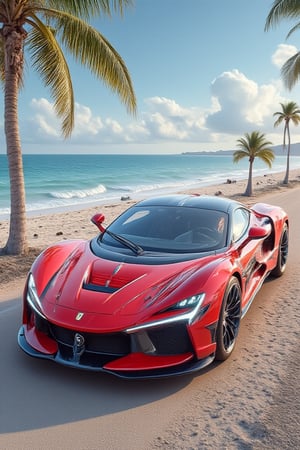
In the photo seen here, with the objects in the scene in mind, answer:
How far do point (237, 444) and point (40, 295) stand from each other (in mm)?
1980

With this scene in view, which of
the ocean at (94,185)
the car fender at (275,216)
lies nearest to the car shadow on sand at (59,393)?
the car fender at (275,216)

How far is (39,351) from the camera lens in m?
3.22

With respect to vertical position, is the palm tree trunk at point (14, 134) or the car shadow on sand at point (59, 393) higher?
the palm tree trunk at point (14, 134)

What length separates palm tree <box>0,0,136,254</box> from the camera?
23.7 ft

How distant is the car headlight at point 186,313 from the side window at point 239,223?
1.35 m

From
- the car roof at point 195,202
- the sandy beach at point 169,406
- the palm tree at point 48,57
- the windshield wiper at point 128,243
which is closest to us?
the sandy beach at point 169,406

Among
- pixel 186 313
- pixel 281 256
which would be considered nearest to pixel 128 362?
pixel 186 313

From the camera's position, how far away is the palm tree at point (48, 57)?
7219 mm

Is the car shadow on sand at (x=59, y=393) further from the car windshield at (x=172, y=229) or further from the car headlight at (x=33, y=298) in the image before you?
the car windshield at (x=172, y=229)

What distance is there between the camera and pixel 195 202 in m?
4.94

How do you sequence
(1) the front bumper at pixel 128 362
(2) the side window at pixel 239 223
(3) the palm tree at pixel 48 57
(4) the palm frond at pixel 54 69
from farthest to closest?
1. (4) the palm frond at pixel 54 69
2. (3) the palm tree at pixel 48 57
3. (2) the side window at pixel 239 223
4. (1) the front bumper at pixel 128 362

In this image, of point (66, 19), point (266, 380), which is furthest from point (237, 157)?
point (266, 380)

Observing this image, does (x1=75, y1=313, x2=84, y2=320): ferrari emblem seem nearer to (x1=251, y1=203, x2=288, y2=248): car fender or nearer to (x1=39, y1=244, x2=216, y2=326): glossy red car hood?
(x1=39, y1=244, x2=216, y2=326): glossy red car hood

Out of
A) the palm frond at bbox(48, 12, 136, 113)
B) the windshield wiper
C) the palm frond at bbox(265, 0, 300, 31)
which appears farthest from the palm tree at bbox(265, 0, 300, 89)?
the windshield wiper
